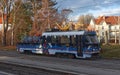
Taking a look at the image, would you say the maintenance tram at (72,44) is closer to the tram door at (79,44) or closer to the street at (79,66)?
the tram door at (79,44)

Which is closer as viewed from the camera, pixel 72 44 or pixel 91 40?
pixel 91 40

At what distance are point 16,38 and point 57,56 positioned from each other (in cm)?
4352

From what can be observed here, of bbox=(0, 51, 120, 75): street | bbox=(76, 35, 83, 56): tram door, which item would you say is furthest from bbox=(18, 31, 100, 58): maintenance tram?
bbox=(0, 51, 120, 75): street

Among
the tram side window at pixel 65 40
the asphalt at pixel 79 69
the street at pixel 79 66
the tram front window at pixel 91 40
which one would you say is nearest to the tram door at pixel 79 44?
the tram front window at pixel 91 40

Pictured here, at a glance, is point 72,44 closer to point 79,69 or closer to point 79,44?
point 79,44

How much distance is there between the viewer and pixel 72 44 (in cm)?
3500

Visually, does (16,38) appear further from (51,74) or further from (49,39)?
(51,74)

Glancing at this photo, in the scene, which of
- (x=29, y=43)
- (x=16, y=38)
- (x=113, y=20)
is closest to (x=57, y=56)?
(x=29, y=43)

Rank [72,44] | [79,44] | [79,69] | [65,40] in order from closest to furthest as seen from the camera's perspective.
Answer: [79,69], [79,44], [72,44], [65,40]

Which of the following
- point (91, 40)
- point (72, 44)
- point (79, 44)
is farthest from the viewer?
point (72, 44)

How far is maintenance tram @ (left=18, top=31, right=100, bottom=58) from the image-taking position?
33.8m

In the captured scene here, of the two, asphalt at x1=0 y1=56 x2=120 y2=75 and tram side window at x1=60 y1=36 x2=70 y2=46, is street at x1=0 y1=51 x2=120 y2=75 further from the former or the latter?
tram side window at x1=60 y1=36 x2=70 y2=46

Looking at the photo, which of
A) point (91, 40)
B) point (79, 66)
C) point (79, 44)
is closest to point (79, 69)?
point (79, 66)

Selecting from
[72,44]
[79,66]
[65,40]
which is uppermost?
[65,40]
